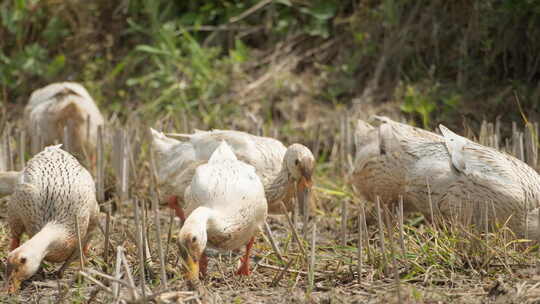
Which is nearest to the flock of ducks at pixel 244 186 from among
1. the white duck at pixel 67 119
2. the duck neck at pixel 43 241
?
the duck neck at pixel 43 241

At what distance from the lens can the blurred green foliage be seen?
817cm

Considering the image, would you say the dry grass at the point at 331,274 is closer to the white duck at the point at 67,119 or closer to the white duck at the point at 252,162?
the white duck at the point at 252,162

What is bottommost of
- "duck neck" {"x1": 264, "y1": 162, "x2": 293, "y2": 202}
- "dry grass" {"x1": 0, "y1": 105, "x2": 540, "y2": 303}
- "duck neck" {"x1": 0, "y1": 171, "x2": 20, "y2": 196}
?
"dry grass" {"x1": 0, "y1": 105, "x2": 540, "y2": 303}

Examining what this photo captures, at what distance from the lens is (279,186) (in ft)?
18.3

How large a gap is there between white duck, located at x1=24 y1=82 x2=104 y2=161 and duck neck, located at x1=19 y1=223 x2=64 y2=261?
265cm

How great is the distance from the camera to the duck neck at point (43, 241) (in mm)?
4090

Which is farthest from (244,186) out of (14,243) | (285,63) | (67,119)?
(285,63)

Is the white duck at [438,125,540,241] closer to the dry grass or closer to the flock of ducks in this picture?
the flock of ducks

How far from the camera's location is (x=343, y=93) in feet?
29.1

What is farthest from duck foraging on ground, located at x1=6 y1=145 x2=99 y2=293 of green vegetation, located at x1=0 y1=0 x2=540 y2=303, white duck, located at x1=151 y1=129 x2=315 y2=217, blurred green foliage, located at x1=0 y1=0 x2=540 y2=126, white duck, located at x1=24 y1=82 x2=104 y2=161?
blurred green foliage, located at x1=0 y1=0 x2=540 y2=126

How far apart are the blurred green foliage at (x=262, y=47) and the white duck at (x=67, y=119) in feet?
3.90

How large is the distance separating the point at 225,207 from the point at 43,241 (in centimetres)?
100

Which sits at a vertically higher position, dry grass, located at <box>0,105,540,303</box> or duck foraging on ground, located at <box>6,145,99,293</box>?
duck foraging on ground, located at <box>6,145,99,293</box>

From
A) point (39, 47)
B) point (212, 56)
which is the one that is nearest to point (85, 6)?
point (39, 47)
